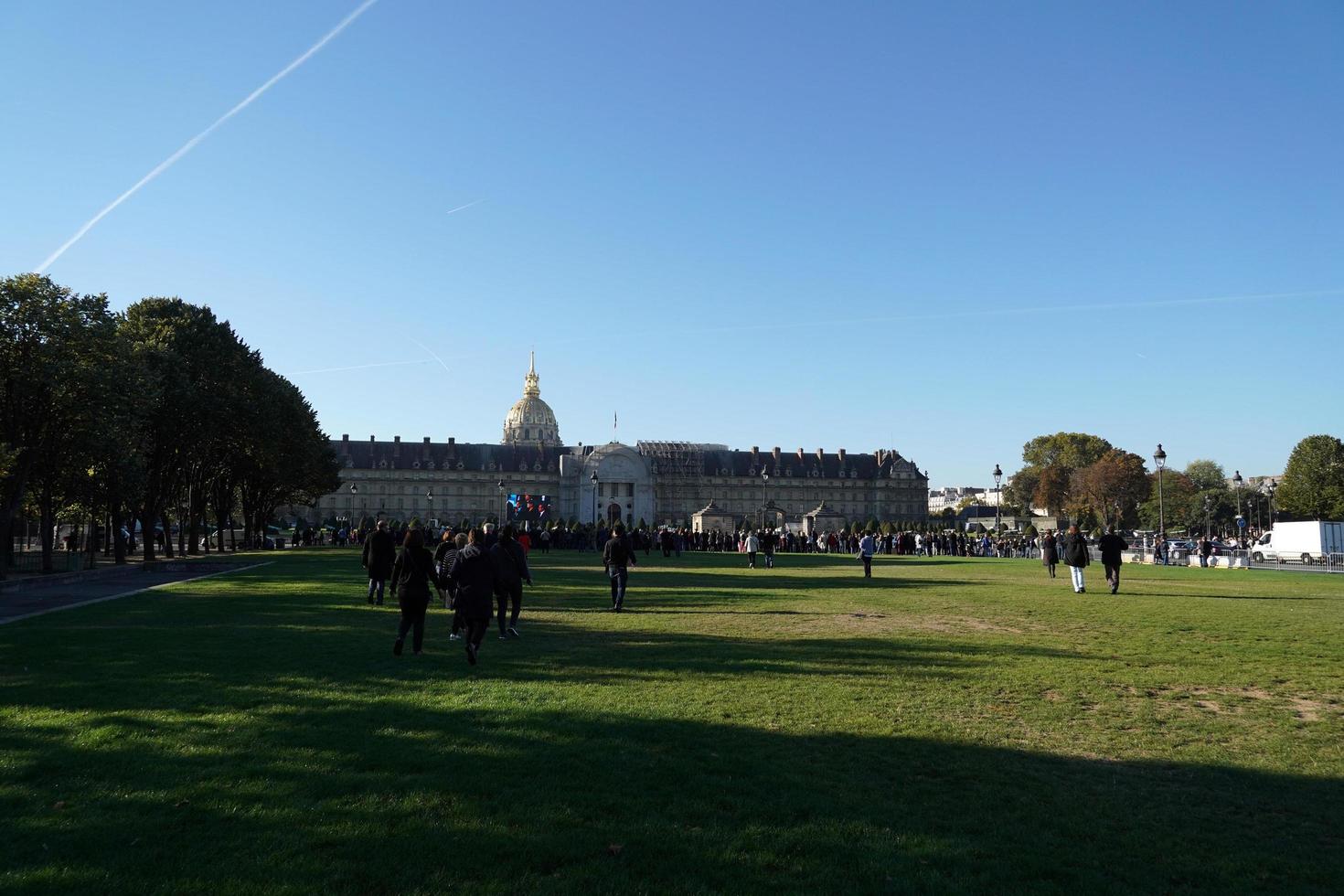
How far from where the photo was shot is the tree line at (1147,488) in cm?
8631

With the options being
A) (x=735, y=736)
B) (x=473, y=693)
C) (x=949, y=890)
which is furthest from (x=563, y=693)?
(x=949, y=890)

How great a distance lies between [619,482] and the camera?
140 metres

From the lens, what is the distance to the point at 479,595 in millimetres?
11977

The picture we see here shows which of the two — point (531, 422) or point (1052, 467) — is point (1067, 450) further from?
point (531, 422)

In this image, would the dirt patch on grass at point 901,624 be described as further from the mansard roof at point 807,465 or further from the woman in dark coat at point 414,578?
the mansard roof at point 807,465

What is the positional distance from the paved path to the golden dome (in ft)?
479

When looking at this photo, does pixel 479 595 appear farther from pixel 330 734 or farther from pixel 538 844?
pixel 538 844

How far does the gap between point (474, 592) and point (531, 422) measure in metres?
174

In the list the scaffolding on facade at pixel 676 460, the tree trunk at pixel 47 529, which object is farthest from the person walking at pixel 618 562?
the scaffolding on facade at pixel 676 460

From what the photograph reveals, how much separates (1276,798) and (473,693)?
6.94 meters

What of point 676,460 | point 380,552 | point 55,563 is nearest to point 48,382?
point 55,563

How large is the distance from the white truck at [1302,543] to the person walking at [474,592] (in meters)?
52.0

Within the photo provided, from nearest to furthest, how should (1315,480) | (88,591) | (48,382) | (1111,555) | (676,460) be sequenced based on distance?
(88,591)
(1111,555)
(48,382)
(1315,480)
(676,460)

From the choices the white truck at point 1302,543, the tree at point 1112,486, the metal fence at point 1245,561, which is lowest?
the metal fence at point 1245,561
